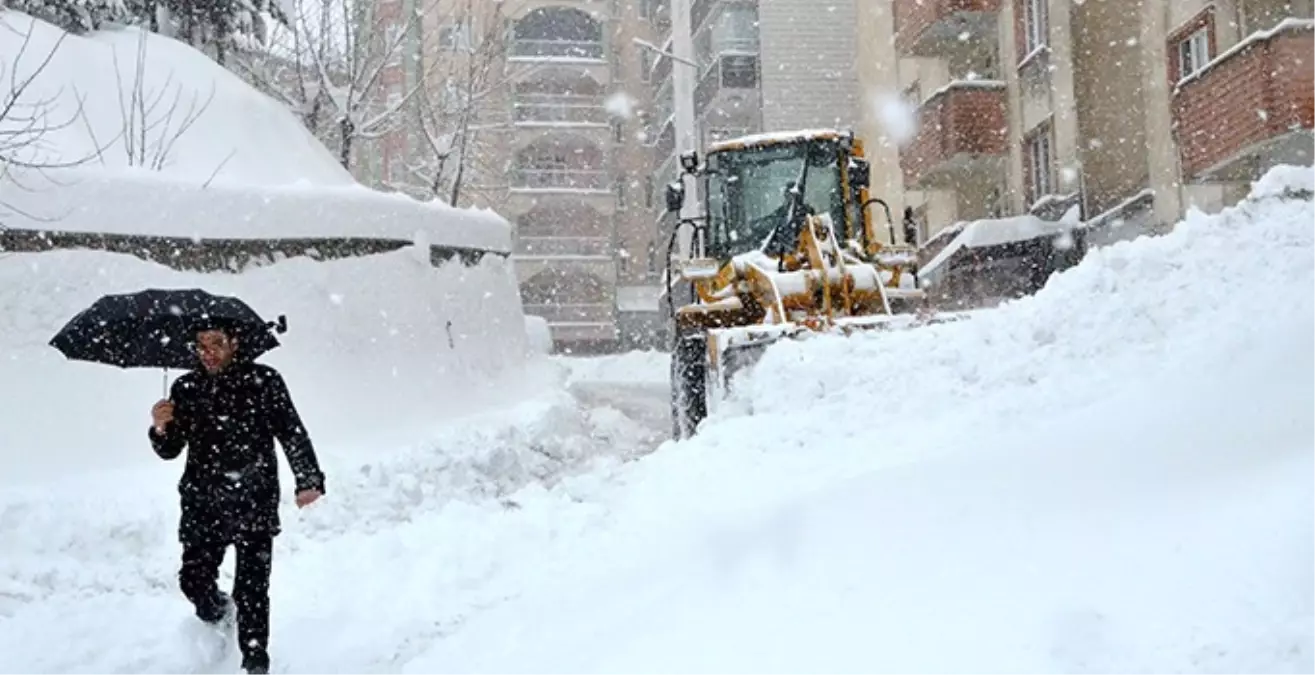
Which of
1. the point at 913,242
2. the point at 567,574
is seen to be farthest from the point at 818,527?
the point at 913,242

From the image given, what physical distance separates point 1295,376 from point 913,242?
680cm

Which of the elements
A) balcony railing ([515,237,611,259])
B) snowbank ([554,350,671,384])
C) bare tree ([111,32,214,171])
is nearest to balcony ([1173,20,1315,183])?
snowbank ([554,350,671,384])

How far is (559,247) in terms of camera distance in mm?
43594

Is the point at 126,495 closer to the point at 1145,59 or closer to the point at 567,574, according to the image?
the point at 567,574

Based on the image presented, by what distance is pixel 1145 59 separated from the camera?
19.9m

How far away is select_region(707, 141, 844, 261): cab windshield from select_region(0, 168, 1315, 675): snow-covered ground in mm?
3412

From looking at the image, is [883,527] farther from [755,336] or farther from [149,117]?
[149,117]

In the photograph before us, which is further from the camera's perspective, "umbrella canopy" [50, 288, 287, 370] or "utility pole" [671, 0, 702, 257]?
"utility pole" [671, 0, 702, 257]

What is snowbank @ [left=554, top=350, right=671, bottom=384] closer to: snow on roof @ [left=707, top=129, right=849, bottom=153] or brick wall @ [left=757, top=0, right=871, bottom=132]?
brick wall @ [left=757, top=0, right=871, bottom=132]

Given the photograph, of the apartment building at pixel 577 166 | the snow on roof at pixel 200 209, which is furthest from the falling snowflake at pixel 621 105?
the snow on roof at pixel 200 209

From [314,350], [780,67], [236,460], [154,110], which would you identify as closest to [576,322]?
[780,67]

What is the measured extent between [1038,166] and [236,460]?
1959cm

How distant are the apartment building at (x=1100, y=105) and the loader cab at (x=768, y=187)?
5459 mm

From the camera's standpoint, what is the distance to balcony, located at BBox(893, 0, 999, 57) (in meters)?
23.6
